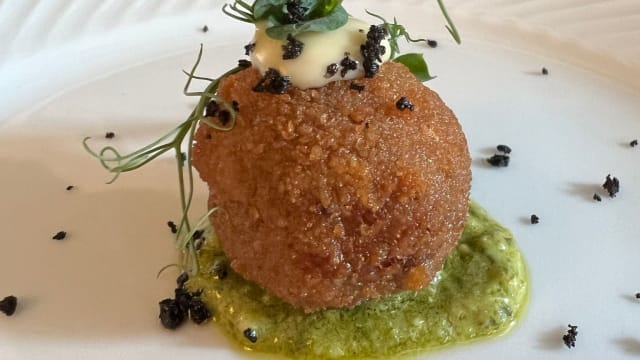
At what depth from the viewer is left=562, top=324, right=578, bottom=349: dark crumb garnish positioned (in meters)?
2.00

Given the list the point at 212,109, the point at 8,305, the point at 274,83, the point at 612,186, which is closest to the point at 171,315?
the point at 8,305

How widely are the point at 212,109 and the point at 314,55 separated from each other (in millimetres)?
342

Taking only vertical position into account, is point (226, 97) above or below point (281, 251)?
above

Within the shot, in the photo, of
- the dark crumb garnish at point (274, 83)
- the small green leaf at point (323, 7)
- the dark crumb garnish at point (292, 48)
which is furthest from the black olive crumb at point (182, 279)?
the small green leaf at point (323, 7)

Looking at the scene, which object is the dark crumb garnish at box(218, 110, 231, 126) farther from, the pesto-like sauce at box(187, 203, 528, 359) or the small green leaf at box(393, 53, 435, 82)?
the small green leaf at box(393, 53, 435, 82)

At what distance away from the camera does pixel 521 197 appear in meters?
2.46

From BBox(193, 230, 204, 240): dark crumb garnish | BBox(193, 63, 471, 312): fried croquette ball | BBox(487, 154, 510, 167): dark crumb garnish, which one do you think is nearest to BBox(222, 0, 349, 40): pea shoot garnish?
BBox(193, 63, 471, 312): fried croquette ball

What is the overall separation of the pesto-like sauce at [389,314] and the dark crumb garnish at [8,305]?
48 centimetres

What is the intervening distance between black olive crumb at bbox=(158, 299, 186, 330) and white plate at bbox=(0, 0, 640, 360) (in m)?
0.03

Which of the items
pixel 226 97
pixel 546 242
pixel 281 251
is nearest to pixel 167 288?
pixel 281 251

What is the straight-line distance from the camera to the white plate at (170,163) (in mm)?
2059

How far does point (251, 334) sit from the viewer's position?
2.00 meters

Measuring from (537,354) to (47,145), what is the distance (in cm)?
178

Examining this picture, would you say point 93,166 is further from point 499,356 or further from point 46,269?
point 499,356
